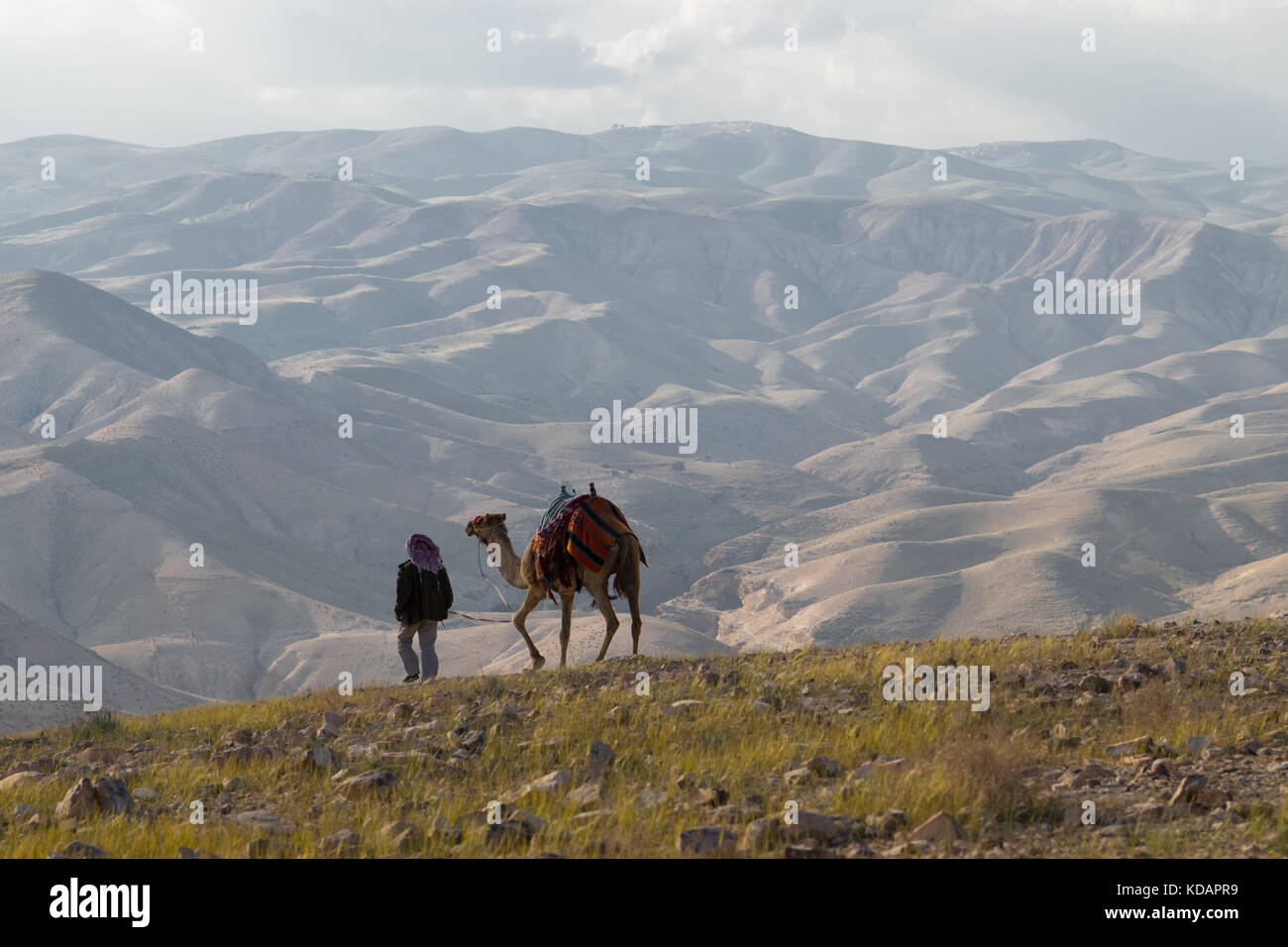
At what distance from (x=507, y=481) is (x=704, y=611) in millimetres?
30792

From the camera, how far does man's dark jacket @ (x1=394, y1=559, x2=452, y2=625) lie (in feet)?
46.2

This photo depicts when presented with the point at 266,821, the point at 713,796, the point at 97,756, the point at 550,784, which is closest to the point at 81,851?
the point at 266,821

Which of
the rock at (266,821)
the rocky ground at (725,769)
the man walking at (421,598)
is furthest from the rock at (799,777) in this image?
the man walking at (421,598)

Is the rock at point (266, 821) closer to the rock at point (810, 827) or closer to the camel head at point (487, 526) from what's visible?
the rock at point (810, 827)

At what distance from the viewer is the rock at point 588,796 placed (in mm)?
6844

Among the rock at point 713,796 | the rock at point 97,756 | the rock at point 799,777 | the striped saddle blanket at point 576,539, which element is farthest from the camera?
the striped saddle blanket at point 576,539

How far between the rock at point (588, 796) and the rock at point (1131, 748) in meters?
2.93

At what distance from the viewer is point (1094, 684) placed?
9.31m

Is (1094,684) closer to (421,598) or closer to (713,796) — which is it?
(713,796)

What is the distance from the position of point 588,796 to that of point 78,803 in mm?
2836

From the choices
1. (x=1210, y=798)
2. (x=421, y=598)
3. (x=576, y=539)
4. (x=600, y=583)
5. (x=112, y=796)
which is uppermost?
(x=576, y=539)

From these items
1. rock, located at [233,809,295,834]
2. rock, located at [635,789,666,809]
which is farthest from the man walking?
rock, located at [635,789,666,809]
